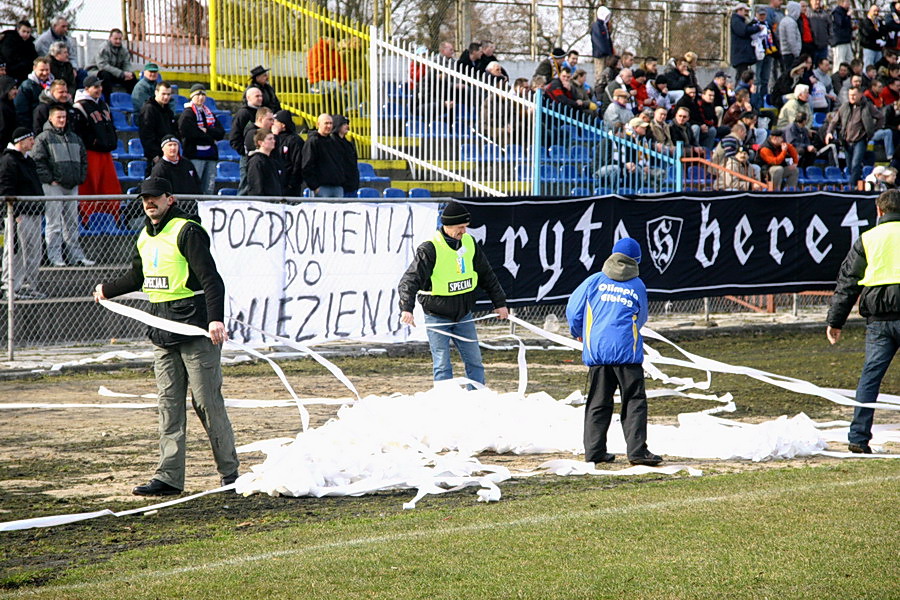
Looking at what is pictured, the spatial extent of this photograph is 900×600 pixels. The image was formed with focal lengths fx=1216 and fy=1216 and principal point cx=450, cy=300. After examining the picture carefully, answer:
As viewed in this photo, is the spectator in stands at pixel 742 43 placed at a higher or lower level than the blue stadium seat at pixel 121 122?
higher

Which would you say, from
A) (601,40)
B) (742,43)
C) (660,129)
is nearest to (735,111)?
(601,40)

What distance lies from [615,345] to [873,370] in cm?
219

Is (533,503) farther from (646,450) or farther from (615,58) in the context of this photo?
(615,58)

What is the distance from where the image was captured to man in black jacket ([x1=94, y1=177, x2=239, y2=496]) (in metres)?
7.91

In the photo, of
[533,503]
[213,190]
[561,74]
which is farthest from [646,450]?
[561,74]

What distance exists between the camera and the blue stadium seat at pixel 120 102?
64.8ft

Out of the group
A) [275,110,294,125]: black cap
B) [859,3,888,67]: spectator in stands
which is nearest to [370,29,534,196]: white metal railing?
[275,110,294,125]: black cap

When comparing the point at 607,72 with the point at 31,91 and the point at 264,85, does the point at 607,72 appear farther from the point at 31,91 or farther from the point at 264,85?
the point at 31,91

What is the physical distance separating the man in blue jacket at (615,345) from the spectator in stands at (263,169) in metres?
7.77

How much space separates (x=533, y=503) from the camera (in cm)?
763

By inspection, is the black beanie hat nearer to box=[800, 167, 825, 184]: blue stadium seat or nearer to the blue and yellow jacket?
the blue and yellow jacket

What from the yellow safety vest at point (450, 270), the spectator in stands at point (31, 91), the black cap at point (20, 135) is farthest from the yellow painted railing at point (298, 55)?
the yellow safety vest at point (450, 270)

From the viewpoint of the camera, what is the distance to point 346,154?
1741cm

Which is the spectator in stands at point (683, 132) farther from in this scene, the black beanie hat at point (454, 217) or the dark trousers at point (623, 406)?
the dark trousers at point (623, 406)
